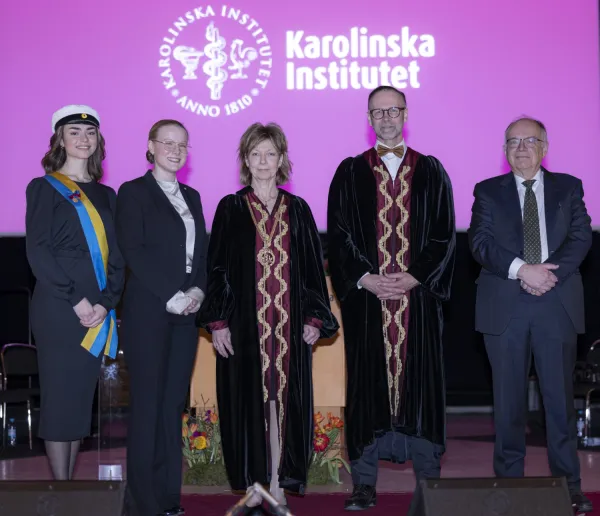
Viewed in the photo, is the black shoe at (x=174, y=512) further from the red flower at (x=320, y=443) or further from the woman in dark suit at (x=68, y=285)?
the red flower at (x=320, y=443)

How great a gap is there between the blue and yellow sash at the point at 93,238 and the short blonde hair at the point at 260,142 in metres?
0.66

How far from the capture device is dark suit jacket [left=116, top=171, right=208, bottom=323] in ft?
12.8

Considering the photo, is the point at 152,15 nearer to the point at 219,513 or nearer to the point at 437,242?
the point at 437,242

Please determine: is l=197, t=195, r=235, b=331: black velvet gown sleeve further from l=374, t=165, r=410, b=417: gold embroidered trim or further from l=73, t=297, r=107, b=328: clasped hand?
l=374, t=165, r=410, b=417: gold embroidered trim

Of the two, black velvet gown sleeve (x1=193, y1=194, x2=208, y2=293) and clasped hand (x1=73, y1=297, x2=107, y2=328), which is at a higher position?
black velvet gown sleeve (x1=193, y1=194, x2=208, y2=293)

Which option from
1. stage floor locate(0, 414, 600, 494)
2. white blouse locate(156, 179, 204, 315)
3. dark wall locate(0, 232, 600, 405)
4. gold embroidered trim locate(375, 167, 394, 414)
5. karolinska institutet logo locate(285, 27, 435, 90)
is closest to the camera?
white blouse locate(156, 179, 204, 315)

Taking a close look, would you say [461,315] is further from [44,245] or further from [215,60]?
[44,245]

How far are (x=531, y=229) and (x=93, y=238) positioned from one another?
75.0 inches

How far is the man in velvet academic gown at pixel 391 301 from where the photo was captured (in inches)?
165

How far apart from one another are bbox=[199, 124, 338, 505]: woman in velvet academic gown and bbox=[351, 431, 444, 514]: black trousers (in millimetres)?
330

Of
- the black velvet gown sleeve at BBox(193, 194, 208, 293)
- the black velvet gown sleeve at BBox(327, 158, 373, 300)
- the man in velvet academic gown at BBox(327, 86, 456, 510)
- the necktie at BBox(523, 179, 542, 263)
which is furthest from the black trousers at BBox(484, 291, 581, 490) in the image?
the black velvet gown sleeve at BBox(193, 194, 208, 293)

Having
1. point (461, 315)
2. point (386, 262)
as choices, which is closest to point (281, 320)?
point (386, 262)

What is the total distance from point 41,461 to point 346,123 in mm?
2949

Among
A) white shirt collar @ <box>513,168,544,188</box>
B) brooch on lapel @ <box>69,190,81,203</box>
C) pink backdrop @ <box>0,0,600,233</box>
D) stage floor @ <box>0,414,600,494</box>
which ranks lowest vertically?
stage floor @ <box>0,414,600,494</box>
